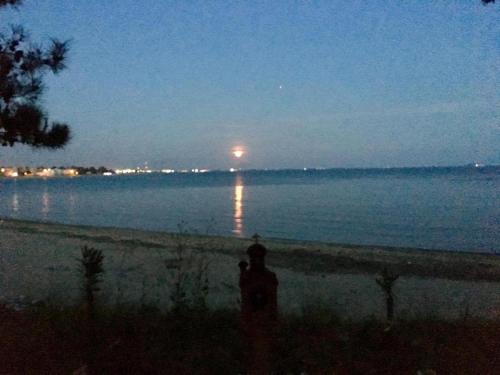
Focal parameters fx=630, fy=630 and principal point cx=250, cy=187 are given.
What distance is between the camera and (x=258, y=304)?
4.04 m

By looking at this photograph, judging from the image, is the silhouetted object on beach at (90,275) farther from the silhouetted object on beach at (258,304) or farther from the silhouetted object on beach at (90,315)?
the silhouetted object on beach at (258,304)

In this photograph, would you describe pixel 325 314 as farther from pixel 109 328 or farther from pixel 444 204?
pixel 444 204

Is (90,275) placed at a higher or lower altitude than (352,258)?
higher

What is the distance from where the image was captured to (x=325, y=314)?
24.1ft

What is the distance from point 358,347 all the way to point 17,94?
14.7ft

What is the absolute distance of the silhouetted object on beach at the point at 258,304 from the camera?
13.3 feet

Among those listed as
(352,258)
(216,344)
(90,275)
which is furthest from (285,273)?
(216,344)

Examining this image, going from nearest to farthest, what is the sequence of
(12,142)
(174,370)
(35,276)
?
(174,370) → (12,142) → (35,276)

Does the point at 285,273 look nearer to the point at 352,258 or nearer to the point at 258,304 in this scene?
the point at 352,258

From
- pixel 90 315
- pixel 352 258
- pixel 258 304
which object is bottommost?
pixel 352 258

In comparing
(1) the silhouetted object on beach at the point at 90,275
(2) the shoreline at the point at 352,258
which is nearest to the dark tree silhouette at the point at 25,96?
(1) the silhouetted object on beach at the point at 90,275

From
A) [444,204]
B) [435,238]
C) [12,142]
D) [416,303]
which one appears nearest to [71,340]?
[12,142]

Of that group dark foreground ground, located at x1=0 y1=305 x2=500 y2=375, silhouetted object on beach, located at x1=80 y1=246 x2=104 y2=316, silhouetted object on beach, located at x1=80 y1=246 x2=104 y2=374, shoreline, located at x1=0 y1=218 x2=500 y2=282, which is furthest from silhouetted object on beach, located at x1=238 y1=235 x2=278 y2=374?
shoreline, located at x1=0 y1=218 x2=500 y2=282

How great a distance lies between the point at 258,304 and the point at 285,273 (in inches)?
427
